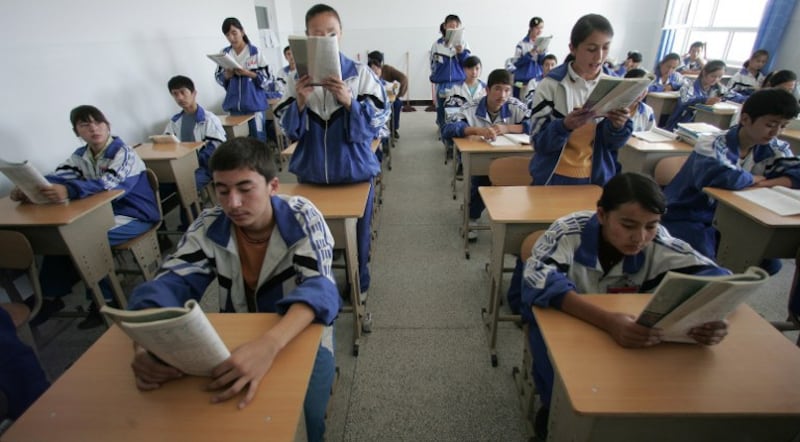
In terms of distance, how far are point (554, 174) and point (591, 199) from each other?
0.95 ft

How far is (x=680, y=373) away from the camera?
920 mm

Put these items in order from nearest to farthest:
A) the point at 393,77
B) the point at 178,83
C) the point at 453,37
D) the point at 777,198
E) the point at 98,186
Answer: the point at 777,198, the point at 98,186, the point at 178,83, the point at 453,37, the point at 393,77

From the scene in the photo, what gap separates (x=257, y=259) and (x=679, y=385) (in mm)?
1229

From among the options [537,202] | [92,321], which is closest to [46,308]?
[92,321]

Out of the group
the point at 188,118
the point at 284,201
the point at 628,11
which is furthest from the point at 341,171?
the point at 628,11

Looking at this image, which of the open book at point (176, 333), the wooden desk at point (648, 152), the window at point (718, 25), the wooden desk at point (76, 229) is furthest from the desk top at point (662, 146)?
the window at point (718, 25)

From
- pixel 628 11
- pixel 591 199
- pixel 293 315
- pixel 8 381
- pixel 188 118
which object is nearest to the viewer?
pixel 293 315

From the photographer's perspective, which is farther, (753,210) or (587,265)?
(753,210)

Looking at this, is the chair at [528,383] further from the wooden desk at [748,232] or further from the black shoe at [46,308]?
the black shoe at [46,308]

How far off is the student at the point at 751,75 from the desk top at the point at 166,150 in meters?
6.47

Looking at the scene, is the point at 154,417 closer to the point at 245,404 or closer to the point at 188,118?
the point at 245,404

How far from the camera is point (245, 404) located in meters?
0.83

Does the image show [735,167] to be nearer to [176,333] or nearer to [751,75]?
[176,333]

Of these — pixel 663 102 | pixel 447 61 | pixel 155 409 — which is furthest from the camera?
pixel 447 61
